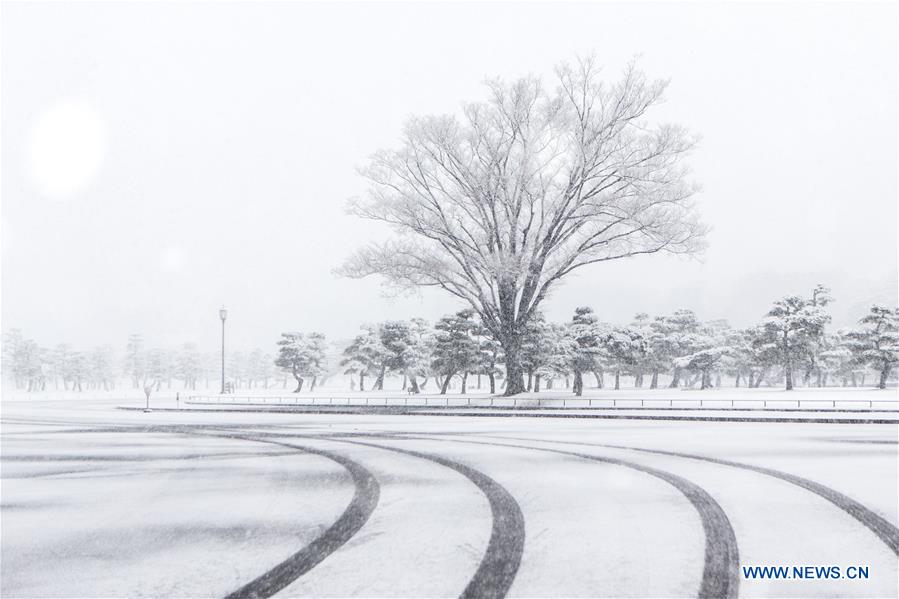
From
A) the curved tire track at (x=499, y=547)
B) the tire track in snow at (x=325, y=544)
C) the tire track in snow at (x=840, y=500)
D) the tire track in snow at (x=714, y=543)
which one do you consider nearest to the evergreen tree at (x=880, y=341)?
the tire track in snow at (x=840, y=500)

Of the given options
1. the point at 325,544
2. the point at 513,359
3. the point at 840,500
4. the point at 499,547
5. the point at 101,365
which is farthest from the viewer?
the point at 101,365

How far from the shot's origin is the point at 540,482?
10.5 metres

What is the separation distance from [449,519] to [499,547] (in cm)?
136

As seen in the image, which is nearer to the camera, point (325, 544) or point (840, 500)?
point (325, 544)

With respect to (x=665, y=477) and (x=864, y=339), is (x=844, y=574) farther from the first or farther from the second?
(x=864, y=339)

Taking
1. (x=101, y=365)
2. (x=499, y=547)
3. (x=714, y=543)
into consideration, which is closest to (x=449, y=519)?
(x=499, y=547)

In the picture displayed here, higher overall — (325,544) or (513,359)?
(513,359)

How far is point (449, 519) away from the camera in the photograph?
7957 mm

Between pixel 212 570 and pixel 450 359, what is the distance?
48.3 m

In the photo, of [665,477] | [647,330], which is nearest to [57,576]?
[665,477]

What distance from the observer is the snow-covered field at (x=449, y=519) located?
5.71m

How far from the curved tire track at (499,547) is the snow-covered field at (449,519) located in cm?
3

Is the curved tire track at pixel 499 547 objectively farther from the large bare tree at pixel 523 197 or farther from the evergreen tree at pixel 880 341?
the evergreen tree at pixel 880 341

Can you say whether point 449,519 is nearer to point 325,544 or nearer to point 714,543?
point 325,544
